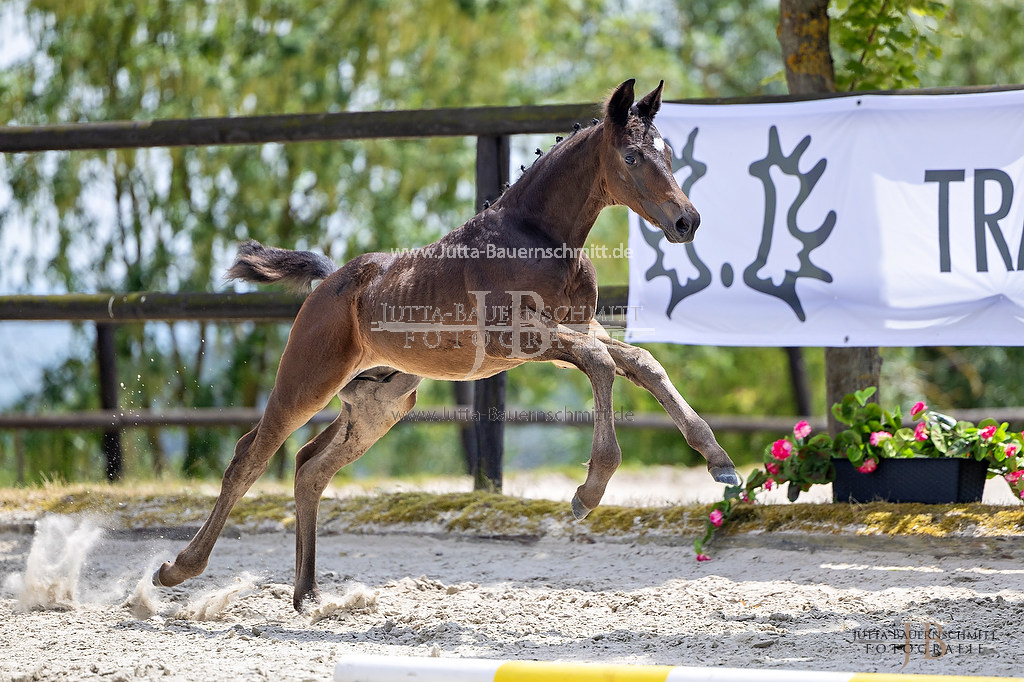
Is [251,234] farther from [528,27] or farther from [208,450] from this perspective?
[528,27]

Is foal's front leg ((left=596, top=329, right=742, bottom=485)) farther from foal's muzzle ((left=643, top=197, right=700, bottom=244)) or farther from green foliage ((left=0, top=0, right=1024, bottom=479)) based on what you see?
green foliage ((left=0, top=0, right=1024, bottom=479))

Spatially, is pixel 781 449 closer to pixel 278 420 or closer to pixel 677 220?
pixel 677 220

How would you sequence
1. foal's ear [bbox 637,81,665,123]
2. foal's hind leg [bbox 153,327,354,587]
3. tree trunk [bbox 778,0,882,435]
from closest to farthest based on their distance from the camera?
foal's ear [bbox 637,81,665,123]
foal's hind leg [bbox 153,327,354,587]
tree trunk [bbox 778,0,882,435]

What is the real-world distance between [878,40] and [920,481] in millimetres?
2537

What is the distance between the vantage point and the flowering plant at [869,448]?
414 centimetres

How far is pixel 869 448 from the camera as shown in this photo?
14.1ft

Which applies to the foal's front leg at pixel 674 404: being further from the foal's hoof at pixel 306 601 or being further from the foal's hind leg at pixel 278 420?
the foal's hoof at pixel 306 601

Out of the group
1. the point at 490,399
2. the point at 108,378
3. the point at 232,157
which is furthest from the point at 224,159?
the point at 490,399

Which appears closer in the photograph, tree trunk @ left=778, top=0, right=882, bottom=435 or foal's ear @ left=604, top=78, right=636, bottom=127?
foal's ear @ left=604, top=78, right=636, bottom=127

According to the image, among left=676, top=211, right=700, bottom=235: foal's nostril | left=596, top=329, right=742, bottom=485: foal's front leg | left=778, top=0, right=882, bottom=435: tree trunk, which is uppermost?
left=778, top=0, right=882, bottom=435: tree trunk

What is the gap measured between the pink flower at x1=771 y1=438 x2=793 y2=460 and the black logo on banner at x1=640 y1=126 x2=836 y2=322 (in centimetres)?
68

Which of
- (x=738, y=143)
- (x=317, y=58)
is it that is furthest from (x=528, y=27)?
(x=738, y=143)

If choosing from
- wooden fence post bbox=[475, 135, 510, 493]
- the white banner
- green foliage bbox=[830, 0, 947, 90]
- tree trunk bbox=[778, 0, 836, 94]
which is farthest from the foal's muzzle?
green foliage bbox=[830, 0, 947, 90]

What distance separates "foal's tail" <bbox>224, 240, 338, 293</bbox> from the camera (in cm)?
405
